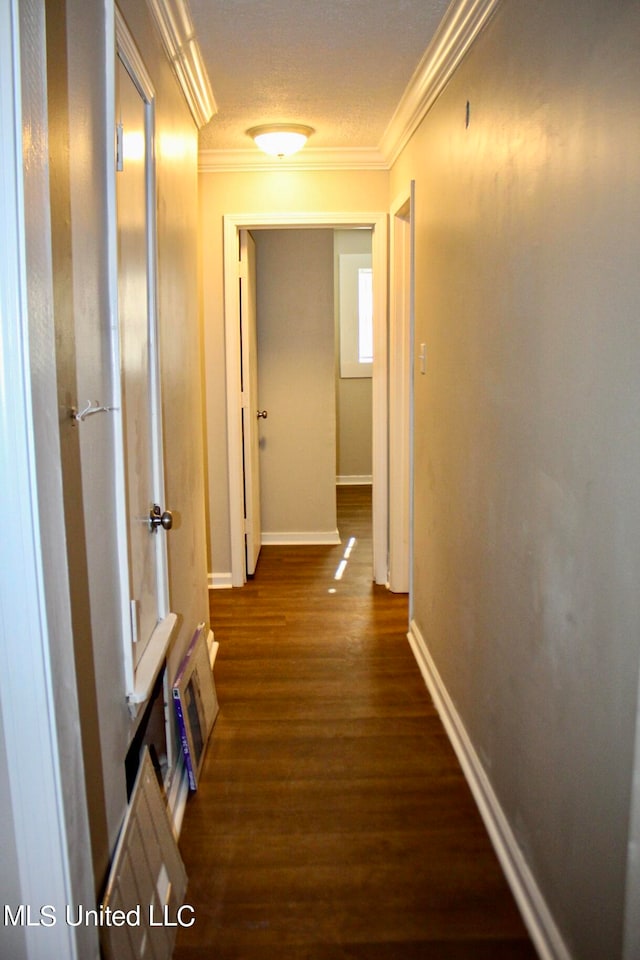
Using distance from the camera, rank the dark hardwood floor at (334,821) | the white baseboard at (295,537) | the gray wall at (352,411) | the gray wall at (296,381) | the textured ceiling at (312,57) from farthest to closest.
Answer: the gray wall at (352,411) < the white baseboard at (295,537) < the gray wall at (296,381) < the textured ceiling at (312,57) < the dark hardwood floor at (334,821)

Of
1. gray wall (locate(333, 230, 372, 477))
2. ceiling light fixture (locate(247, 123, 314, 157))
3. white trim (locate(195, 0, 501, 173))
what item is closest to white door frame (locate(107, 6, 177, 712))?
white trim (locate(195, 0, 501, 173))

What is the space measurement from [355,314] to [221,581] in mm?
3684

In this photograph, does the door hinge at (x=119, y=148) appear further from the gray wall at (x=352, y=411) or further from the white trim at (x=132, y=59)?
the gray wall at (x=352, y=411)

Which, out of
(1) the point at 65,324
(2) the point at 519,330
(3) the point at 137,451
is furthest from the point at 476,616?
(1) the point at 65,324

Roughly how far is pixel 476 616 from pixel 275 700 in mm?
1088

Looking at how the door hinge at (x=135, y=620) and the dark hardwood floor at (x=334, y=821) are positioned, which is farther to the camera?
the dark hardwood floor at (x=334, y=821)

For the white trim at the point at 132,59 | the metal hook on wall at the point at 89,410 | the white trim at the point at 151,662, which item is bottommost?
the white trim at the point at 151,662

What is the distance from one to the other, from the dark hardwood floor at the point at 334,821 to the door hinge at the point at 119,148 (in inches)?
70.7

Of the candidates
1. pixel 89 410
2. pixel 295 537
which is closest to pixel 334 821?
pixel 89 410


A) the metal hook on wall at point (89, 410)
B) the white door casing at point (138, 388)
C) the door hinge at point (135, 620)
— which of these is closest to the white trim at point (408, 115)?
the white door casing at point (138, 388)

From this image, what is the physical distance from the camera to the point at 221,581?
4738mm

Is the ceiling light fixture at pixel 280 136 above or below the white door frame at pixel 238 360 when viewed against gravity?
above

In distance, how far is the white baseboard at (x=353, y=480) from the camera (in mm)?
7777

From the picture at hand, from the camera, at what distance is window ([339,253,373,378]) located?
7.48m
